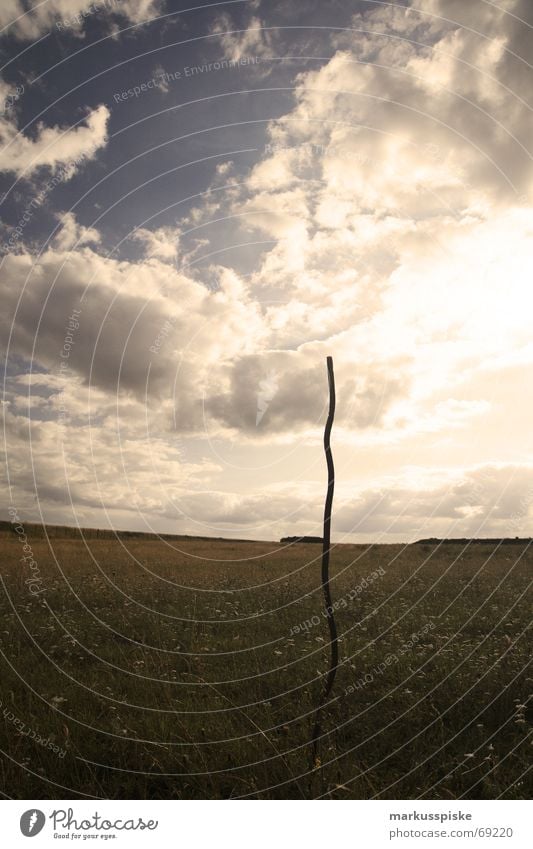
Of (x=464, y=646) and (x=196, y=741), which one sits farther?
(x=464, y=646)

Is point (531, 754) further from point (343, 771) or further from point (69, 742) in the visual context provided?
point (69, 742)

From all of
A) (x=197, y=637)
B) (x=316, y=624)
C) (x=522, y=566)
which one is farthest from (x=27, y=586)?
(x=522, y=566)

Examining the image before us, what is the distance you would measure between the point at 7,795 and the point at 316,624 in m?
7.96

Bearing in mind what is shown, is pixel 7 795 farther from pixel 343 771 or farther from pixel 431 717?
pixel 431 717

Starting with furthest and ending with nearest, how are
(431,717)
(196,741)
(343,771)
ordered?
(431,717)
(196,741)
(343,771)

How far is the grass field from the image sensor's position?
6098mm

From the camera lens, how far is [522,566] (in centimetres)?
2466

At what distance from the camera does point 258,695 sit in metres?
8.55

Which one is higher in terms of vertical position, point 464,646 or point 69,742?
point 464,646

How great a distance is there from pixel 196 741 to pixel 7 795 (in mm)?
2038

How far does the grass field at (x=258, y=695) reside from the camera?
240 inches

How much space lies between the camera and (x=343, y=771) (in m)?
6.13
